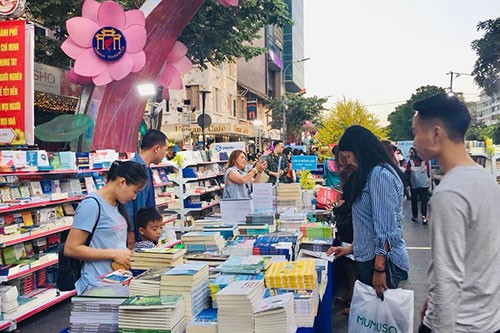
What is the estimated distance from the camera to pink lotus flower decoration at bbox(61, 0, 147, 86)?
8.35 meters

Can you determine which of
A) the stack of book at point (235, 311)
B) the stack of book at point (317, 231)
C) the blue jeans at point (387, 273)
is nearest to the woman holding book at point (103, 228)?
the stack of book at point (235, 311)

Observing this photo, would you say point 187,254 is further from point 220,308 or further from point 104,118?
point 104,118

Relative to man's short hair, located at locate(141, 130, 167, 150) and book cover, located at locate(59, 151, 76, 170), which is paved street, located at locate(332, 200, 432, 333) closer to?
man's short hair, located at locate(141, 130, 167, 150)

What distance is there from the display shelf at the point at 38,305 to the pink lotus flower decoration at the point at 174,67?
624cm

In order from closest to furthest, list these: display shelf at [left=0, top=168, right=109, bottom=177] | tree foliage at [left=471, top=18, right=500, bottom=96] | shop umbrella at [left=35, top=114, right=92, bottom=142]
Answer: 1. display shelf at [left=0, top=168, right=109, bottom=177]
2. shop umbrella at [left=35, top=114, right=92, bottom=142]
3. tree foliage at [left=471, top=18, right=500, bottom=96]

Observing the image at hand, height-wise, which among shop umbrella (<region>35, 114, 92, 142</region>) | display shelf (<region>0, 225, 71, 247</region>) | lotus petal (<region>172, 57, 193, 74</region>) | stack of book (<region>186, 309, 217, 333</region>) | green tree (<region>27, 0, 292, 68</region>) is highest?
green tree (<region>27, 0, 292, 68</region>)

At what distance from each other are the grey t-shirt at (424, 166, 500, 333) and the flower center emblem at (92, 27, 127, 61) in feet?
25.6

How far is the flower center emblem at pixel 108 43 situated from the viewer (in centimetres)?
843

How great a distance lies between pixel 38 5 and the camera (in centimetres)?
1108

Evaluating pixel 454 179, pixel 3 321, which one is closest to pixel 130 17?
pixel 3 321

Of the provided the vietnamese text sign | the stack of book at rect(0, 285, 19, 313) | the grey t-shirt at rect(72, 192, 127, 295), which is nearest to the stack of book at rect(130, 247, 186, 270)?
the grey t-shirt at rect(72, 192, 127, 295)

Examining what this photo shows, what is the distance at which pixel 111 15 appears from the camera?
27.7 feet

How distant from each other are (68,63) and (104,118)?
446cm

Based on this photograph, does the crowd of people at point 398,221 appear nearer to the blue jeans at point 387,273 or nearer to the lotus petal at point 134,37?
the blue jeans at point 387,273
